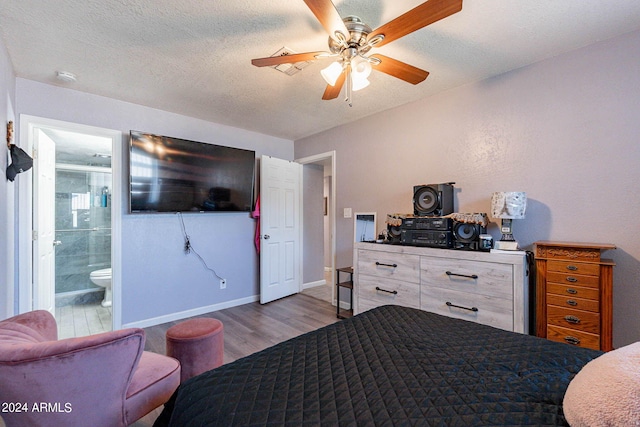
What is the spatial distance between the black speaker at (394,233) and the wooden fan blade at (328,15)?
178 cm

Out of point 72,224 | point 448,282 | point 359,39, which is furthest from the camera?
point 72,224

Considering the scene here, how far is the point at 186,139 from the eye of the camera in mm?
3303

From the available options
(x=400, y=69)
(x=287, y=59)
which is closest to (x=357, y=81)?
(x=400, y=69)

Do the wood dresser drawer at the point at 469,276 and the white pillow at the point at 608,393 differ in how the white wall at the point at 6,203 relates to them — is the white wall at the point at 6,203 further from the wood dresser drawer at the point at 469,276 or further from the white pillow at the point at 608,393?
the wood dresser drawer at the point at 469,276

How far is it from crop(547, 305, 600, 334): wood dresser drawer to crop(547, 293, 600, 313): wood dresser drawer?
2cm

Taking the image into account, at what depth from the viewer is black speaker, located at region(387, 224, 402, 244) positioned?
2766 millimetres

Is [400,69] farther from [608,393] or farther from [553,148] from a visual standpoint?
[608,393]

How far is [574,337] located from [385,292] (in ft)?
4.37

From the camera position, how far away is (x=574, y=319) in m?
1.79

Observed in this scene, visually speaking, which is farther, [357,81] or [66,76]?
[66,76]

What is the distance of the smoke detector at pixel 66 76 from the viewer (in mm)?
2326

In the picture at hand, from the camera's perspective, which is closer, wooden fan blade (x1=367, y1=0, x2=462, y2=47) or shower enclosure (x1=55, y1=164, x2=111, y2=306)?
wooden fan blade (x1=367, y1=0, x2=462, y2=47)

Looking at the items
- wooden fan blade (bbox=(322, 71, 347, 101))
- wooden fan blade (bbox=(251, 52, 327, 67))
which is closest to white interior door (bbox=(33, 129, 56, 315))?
wooden fan blade (bbox=(251, 52, 327, 67))

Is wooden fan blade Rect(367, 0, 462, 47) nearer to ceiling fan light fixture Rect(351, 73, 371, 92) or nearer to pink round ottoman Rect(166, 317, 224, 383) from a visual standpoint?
ceiling fan light fixture Rect(351, 73, 371, 92)
